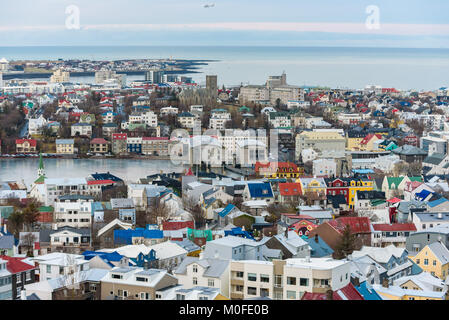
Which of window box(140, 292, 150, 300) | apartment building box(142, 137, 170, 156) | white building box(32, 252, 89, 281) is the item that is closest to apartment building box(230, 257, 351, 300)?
window box(140, 292, 150, 300)

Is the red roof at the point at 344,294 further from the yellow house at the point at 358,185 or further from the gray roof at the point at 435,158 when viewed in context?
the gray roof at the point at 435,158

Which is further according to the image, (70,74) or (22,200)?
(70,74)

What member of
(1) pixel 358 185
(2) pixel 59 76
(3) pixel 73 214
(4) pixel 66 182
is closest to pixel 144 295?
(3) pixel 73 214

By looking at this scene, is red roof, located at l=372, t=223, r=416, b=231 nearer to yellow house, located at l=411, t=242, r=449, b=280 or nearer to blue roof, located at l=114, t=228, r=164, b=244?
yellow house, located at l=411, t=242, r=449, b=280

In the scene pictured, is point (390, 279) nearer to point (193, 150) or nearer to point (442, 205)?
point (442, 205)

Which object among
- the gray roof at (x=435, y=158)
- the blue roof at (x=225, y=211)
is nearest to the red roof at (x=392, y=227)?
the blue roof at (x=225, y=211)

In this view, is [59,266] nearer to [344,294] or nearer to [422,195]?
[344,294]
